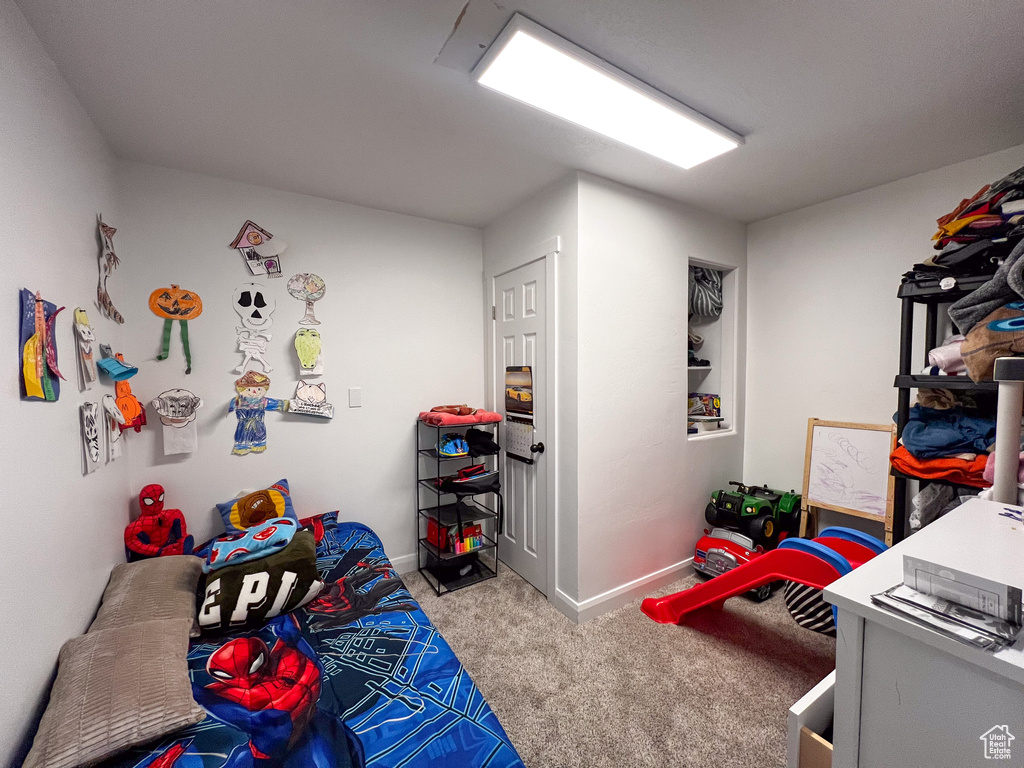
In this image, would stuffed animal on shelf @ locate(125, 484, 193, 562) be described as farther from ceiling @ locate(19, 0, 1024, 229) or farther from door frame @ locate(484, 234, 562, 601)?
door frame @ locate(484, 234, 562, 601)

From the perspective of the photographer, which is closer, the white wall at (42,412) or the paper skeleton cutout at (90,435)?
the white wall at (42,412)

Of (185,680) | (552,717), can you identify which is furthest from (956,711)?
(185,680)

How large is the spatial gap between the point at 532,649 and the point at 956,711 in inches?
65.9

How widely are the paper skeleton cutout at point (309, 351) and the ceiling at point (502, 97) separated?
0.83m

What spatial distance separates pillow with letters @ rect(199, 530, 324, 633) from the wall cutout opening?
2374 millimetres

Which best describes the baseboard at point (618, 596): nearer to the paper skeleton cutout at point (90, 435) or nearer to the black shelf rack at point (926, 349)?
the black shelf rack at point (926, 349)

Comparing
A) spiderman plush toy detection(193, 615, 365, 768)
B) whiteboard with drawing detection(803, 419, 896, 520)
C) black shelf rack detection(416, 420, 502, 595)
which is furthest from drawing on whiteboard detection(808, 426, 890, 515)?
spiderman plush toy detection(193, 615, 365, 768)

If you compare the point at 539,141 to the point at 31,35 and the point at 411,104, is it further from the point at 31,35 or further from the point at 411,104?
the point at 31,35

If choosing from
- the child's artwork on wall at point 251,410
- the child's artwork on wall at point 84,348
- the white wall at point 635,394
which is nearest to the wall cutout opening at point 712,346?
the white wall at point 635,394

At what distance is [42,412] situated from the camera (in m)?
1.17

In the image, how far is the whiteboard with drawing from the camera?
2.35m

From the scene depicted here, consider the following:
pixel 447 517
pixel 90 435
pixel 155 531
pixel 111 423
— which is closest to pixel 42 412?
pixel 90 435

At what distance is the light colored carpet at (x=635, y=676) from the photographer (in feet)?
4.88

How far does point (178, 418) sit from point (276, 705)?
1.57 metres
